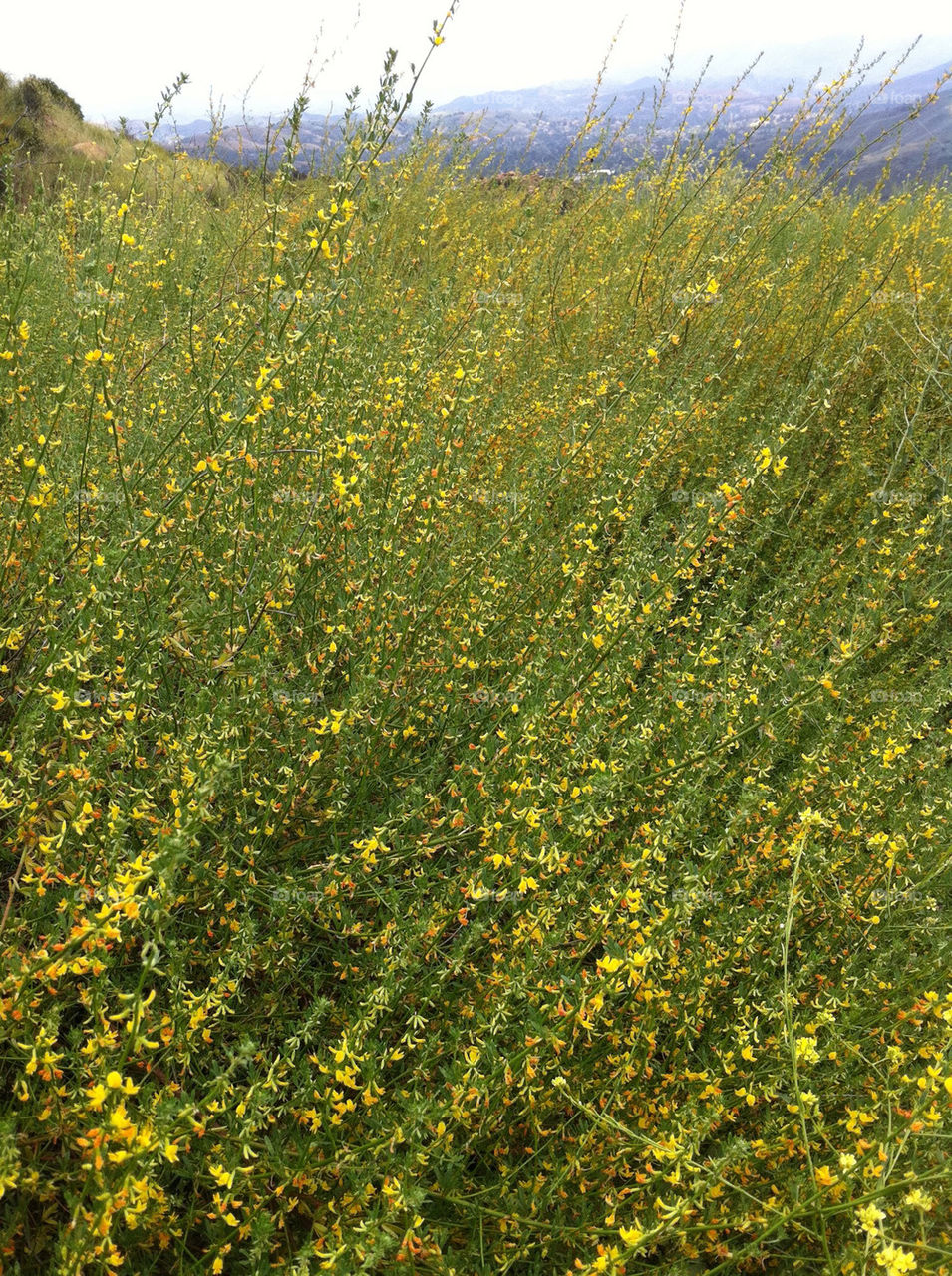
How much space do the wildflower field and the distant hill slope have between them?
17.7 feet

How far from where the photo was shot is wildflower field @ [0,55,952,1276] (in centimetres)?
146

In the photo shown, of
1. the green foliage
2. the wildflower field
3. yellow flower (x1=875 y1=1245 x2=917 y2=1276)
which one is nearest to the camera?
yellow flower (x1=875 y1=1245 x2=917 y2=1276)

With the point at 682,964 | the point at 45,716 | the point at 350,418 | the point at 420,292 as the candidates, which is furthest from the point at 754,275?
the point at 45,716

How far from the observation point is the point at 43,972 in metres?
1.33

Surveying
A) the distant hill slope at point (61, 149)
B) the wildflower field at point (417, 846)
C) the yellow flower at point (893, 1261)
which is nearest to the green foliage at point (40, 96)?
the distant hill slope at point (61, 149)

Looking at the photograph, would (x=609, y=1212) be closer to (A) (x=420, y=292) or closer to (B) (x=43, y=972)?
(B) (x=43, y=972)

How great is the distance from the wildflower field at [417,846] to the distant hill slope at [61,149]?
5.38 meters

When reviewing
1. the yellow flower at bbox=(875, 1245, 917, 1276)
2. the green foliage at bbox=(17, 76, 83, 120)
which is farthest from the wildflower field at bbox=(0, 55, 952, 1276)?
the green foliage at bbox=(17, 76, 83, 120)

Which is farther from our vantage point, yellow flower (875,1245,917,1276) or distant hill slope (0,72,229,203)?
distant hill slope (0,72,229,203)

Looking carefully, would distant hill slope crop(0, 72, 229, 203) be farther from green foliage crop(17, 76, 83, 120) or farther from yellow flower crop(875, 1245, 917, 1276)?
yellow flower crop(875, 1245, 917, 1276)

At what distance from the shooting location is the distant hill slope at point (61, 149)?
817 cm

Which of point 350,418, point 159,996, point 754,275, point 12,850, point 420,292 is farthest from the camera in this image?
point 754,275

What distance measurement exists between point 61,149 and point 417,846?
1170cm

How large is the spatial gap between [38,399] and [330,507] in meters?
1.88
